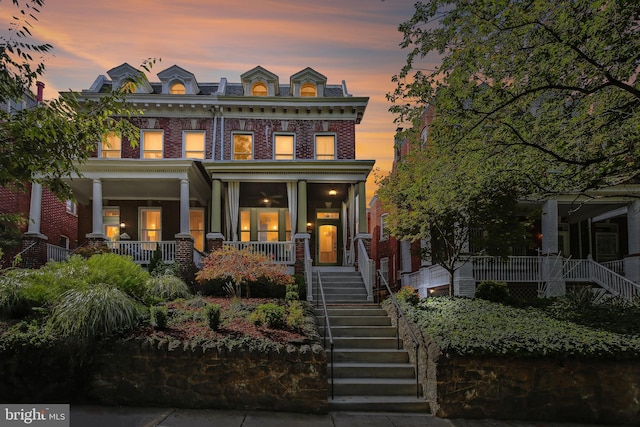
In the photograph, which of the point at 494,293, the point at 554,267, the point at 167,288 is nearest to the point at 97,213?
the point at 167,288

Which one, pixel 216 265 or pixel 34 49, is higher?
pixel 34 49

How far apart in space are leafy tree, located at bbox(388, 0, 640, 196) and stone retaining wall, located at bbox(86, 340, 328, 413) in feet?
15.8

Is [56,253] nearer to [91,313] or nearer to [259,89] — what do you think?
[259,89]

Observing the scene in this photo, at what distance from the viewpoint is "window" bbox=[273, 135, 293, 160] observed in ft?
63.1

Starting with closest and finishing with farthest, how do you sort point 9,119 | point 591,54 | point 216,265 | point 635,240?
point 9,119, point 591,54, point 216,265, point 635,240

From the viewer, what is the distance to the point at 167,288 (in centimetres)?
1157

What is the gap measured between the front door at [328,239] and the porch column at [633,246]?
1073cm

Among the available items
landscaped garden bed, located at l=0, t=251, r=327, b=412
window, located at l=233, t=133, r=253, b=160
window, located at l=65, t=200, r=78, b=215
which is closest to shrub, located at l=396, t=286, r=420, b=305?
landscaped garden bed, located at l=0, t=251, r=327, b=412

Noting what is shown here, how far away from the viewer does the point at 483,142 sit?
339 inches

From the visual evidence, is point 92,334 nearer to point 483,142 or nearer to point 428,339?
point 428,339

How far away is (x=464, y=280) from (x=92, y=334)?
11.7 m

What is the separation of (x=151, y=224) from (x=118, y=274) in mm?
10804

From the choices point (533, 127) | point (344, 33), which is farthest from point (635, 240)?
point (344, 33)

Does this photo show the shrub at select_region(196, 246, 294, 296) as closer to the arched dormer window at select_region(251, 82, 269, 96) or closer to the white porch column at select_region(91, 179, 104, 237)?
the white porch column at select_region(91, 179, 104, 237)
